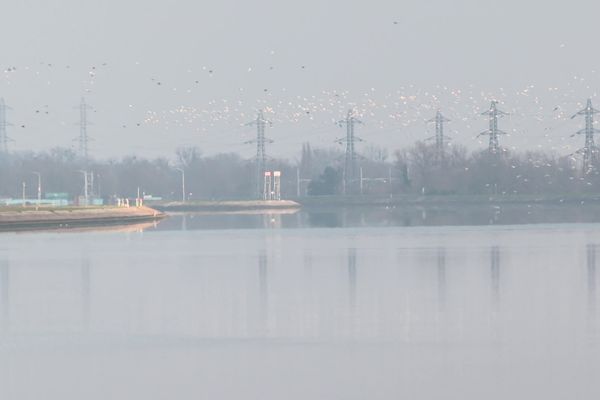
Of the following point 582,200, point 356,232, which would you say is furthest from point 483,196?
point 356,232

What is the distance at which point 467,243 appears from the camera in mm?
45000

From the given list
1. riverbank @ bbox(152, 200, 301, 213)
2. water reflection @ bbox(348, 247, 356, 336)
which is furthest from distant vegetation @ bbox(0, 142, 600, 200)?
water reflection @ bbox(348, 247, 356, 336)

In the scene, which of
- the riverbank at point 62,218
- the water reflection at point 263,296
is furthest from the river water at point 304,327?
the riverbank at point 62,218

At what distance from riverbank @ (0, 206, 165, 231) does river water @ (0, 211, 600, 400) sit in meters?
33.0

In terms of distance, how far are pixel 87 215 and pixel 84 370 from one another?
6512 centimetres

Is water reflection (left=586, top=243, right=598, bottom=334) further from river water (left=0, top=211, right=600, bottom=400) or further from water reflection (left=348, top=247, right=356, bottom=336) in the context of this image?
water reflection (left=348, top=247, right=356, bottom=336)

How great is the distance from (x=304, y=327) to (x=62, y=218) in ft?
190

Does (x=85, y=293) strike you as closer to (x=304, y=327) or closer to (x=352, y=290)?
(x=352, y=290)

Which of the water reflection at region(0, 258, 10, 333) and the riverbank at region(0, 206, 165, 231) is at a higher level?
the riverbank at region(0, 206, 165, 231)

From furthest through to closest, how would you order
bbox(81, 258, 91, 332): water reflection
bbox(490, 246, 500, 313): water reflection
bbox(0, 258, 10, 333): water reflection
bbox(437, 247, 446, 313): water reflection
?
bbox(437, 247, 446, 313): water reflection
bbox(490, 246, 500, 313): water reflection
bbox(81, 258, 91, 332): water reflection
bbox(0, 258, 10, 333): water reflection

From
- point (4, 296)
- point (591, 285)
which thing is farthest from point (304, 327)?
point (591, 285)

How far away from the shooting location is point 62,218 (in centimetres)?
7669

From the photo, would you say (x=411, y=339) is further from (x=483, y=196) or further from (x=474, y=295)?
(x=483, y=196)

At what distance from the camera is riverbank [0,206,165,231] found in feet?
231
